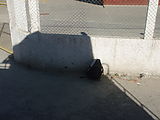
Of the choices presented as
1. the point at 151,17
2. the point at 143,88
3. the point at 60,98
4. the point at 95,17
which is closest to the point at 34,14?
the point at 60,98

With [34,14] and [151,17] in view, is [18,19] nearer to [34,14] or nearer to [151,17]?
[34,14]

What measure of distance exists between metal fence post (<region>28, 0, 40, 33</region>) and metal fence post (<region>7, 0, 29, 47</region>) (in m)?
0.29

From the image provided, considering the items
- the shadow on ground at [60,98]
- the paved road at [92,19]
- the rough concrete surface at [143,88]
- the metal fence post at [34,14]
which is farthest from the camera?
the paved road at [92,19]

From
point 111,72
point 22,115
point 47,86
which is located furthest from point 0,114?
point 111,72

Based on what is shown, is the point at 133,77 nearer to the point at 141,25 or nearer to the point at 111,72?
the point at 111,72

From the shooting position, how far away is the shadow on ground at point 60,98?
496cm

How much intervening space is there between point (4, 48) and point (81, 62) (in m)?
2.99

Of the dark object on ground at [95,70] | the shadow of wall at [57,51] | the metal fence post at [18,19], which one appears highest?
the metal fence post at [18,19]

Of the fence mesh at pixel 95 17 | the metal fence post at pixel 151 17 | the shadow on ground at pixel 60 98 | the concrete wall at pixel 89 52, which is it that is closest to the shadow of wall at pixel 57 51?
the concrete wall at pixel 89 52

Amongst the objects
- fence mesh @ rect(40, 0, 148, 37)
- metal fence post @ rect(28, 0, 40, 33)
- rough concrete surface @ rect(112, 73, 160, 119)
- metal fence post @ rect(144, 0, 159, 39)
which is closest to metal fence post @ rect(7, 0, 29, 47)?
metal fence post @ rect(28, 0, 40, 33)

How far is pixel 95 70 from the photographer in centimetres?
625

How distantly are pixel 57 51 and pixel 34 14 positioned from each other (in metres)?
1.16

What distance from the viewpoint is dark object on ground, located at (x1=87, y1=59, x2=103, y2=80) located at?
626 centimetres

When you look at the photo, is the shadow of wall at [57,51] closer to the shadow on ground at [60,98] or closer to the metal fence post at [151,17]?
the shadow on ground at [60,98]
